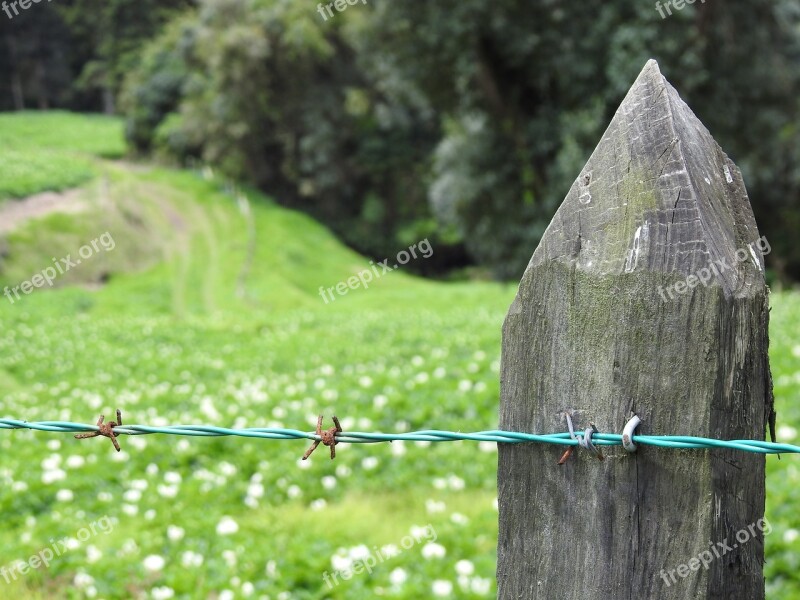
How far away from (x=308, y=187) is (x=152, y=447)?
24346 mm

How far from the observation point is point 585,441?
56.0 inches

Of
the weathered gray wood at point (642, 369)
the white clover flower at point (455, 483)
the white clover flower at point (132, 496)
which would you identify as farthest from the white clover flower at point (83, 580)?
the weathered gray wood at point (642, 369)

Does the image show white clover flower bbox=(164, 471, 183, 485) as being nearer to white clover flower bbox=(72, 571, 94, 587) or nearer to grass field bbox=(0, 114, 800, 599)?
grass field bbox=(0, 114, 800, 599)

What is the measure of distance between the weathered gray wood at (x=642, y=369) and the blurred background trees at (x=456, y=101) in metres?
12.7

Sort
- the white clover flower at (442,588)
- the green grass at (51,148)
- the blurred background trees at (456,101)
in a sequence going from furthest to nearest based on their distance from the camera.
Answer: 1. the green grass at (51,148)
2. the blurred background trees at (456,101)
3. the white clover flower at (442,588)

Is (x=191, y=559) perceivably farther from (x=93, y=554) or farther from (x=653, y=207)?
(x=653, y=207)

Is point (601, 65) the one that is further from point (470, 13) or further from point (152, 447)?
point (152, 447)

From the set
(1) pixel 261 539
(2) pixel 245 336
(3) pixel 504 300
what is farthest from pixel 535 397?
(3) pixel 504 300

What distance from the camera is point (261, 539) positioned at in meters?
4.46

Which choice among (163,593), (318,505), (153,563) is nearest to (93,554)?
(153,563)

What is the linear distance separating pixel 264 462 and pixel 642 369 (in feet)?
15.1

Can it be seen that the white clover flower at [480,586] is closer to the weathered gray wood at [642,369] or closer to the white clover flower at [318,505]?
the white clover flower at [318,505]

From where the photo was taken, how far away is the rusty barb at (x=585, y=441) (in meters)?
1.42

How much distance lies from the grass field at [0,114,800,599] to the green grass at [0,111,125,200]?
7.78m
